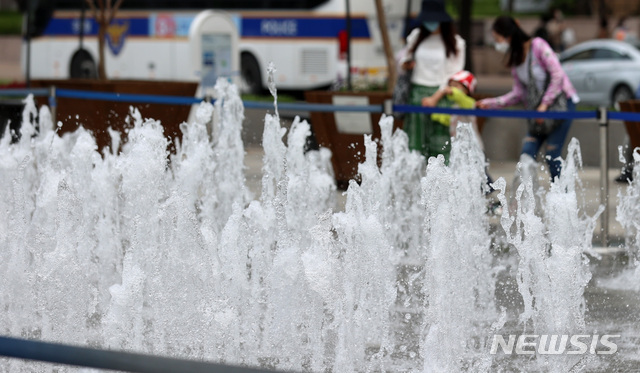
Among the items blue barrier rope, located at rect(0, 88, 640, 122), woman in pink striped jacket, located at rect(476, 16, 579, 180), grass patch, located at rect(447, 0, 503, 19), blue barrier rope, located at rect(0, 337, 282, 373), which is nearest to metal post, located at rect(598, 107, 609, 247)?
blue barrier rope, located at rect(0, 88, 640, 122)

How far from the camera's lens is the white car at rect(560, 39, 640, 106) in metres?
19.2

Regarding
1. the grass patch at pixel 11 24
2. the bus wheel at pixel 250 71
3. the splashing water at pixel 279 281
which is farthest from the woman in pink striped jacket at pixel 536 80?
the grass patch at pixel 11 24

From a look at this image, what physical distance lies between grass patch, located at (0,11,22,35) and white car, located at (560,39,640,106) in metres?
21.7

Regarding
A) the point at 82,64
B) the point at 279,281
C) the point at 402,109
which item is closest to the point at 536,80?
the point at 402,109

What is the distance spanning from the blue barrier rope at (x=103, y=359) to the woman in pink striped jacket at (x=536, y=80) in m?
5.96

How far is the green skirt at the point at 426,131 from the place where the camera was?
27.2 ft

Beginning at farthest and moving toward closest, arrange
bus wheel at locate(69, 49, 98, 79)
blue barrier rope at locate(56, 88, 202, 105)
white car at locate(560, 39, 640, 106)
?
bus wheel at locate(69, 49, 98, 79) → white car at locate(560, 39, 640, 106) → blue barrier rope at locate(56, 88, 202, 105)

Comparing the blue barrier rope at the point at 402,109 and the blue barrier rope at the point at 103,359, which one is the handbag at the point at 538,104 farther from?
the blue barrier rope at the point at 103,359

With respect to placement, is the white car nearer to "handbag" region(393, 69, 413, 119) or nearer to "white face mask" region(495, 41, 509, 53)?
"white face mask" region(495, 41, 509, 53)

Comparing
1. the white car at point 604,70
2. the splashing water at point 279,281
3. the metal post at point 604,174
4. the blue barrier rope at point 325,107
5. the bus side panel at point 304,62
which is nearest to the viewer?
the splashing water at point 279,281

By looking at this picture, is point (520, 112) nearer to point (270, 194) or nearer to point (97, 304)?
point (270, 194)

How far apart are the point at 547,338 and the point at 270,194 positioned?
2.90m

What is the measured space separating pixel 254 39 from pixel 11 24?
67.5 ft

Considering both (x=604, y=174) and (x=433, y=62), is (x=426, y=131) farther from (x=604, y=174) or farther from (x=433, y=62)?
(x=604, y=174)
